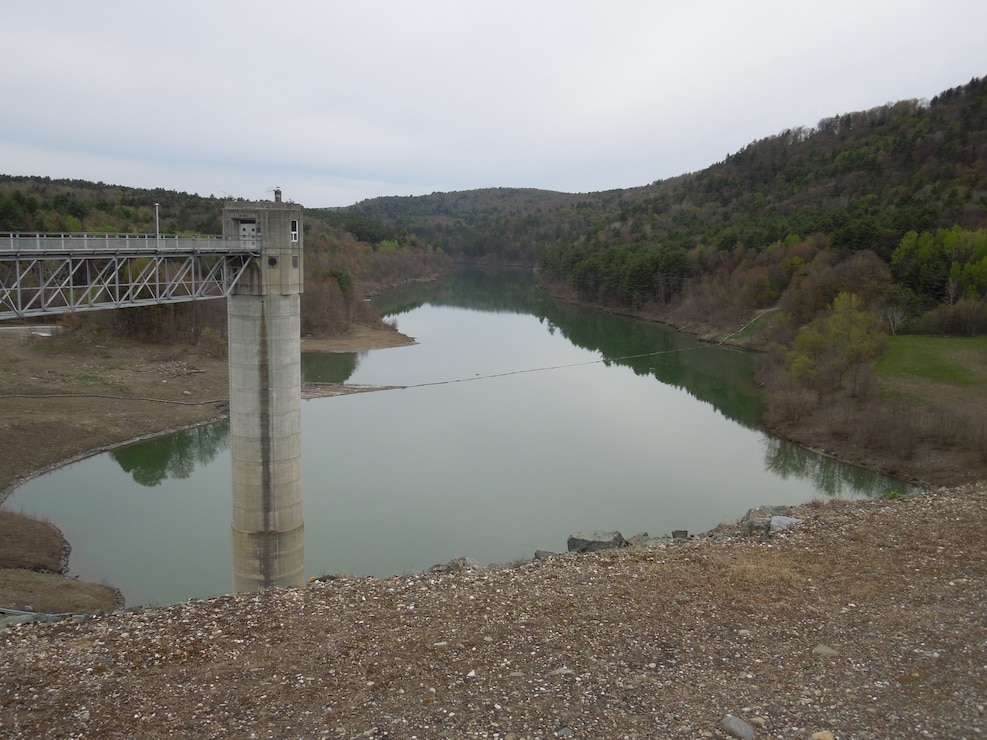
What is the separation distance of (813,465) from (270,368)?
75.9 ft

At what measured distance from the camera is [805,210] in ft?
275

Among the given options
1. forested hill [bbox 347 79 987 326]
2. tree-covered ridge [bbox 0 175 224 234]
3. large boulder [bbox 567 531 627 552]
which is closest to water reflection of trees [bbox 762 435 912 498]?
large boulder [bbox 567 531 627 552]

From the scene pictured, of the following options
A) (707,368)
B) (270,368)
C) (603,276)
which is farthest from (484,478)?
(603,276)

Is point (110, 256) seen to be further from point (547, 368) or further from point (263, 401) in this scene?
point (547, 368)

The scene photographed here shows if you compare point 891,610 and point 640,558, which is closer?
point 891,610

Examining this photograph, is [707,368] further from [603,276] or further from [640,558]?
[640,558]

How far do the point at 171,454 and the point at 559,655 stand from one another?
2685 cm

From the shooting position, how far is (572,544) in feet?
54.0

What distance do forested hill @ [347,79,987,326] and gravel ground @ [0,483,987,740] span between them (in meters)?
43.0

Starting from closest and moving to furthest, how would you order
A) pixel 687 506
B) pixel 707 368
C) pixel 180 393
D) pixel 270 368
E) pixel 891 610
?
pixel 891 610, pixel 270 368, pixel 687 506, pixel 180 393, pixel 707 368

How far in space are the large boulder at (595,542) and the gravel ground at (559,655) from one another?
10.1 ft

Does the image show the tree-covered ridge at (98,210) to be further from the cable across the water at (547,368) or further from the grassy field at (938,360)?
the grassy field at (938,360)

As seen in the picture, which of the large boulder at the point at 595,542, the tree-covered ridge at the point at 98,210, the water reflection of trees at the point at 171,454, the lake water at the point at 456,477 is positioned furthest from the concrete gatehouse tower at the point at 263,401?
the tree-covered ridge at the point at 98,210

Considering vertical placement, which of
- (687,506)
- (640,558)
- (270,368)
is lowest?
(687,506)
